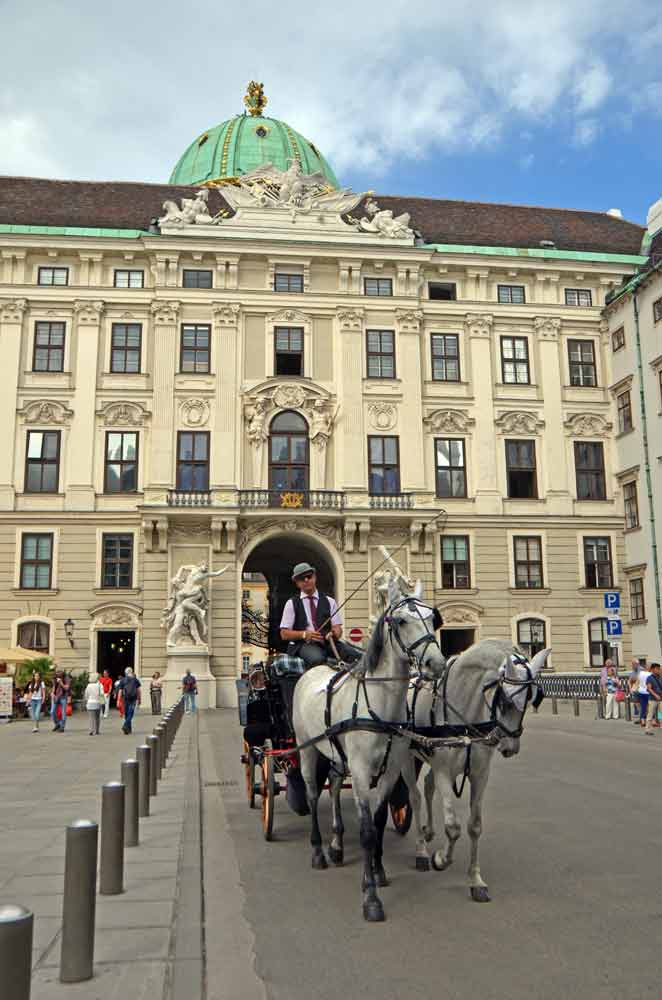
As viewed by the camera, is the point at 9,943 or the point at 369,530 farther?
the point at 369,530

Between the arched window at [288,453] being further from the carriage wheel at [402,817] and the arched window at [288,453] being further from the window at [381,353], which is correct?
the carriage wheel at [402,817]

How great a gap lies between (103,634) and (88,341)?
41.3ft

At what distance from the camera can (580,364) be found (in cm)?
4206

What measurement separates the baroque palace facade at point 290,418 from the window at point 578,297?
0.15 metres

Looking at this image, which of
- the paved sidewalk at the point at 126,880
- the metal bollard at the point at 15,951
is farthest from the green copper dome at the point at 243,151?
the metal bollard at the point at 15,951

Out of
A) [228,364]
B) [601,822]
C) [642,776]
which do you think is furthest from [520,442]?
[601,822]

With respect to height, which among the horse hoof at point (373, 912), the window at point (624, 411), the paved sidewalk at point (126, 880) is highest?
the window at point (624, 411)

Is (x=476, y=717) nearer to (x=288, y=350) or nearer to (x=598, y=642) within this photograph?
(x=598, y=642)

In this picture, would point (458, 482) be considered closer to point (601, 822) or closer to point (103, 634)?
point (103, 634)

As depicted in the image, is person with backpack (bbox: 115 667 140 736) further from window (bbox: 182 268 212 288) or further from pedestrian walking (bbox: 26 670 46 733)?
window (bbox: 182 268 212 288)

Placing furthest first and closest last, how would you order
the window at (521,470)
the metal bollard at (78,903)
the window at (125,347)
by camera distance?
the window at (521,470), the window at (125,347), the metal bollard at (78,903)

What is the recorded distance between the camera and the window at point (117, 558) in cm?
3731

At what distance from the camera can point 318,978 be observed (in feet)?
17.3

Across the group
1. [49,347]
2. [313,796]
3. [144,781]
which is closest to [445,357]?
[49,347]
